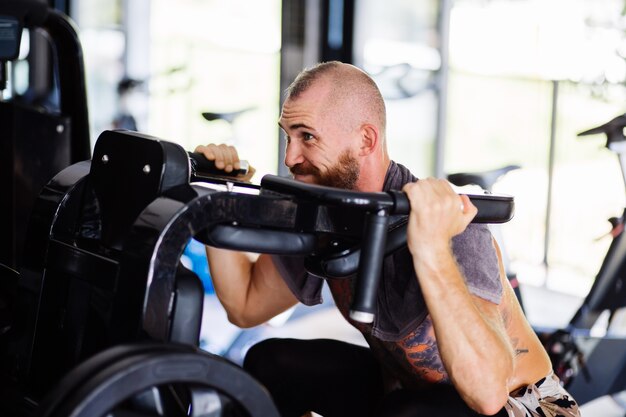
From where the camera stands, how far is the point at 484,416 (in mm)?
1371

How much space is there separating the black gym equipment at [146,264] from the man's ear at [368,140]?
0.32 m

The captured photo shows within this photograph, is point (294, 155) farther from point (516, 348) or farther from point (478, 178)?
point (478, 178)

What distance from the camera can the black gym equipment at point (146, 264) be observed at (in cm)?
100

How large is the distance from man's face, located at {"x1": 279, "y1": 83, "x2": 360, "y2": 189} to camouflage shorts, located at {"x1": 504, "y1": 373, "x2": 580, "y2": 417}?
0.52 m

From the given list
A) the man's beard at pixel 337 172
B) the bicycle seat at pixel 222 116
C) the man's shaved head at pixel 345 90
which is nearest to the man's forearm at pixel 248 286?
the man's beard at pixel 337 172

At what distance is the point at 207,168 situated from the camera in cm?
155

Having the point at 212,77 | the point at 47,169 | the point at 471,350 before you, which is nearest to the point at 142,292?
the point at 471,350

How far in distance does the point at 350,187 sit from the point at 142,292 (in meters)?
0.58

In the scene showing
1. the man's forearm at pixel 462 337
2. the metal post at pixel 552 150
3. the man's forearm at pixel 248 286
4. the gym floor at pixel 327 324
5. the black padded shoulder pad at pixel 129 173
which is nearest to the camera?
the black padded shoulder pad at pixel 129 173

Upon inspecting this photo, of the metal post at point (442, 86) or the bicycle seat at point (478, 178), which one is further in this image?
the metal post at point (442, 86)

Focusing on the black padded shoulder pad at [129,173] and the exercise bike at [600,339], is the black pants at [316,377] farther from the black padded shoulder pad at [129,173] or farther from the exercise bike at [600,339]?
the exercise bike at [600,339]

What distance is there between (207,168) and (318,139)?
226mm

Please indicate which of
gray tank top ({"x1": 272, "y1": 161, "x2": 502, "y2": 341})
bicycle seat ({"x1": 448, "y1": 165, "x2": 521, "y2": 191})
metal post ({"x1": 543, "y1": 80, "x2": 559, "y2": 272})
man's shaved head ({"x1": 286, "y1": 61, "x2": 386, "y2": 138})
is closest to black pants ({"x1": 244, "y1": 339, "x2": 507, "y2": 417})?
gray tank top ({"x1": 272, "y1": 161, "x2": 502, "y2": 341})

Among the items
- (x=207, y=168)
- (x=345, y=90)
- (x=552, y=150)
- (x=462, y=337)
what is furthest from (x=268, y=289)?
(x=552, y=150)
